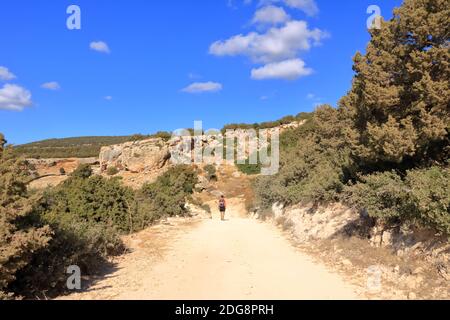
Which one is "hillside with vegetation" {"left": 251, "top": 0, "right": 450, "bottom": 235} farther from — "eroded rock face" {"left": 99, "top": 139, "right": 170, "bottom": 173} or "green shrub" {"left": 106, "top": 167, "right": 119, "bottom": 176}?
"green shrub" {"left": 106, "top": 167, "right": 119, "bottom": 176}

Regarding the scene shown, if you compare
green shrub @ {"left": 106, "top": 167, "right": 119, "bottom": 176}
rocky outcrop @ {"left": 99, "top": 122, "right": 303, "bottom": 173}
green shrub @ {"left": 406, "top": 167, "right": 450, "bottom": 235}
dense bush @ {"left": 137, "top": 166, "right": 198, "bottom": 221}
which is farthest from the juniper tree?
green shrub @ {"left": 106, "top": 167, "right": 119, "bottom": 176}

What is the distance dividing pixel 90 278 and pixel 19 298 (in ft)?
6.80

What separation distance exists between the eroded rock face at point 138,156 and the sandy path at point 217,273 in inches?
1121

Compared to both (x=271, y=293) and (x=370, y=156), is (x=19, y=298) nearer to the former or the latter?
(x=271, y=293)

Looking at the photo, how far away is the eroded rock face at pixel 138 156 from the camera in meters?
40.4

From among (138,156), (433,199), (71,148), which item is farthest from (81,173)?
(71,148)

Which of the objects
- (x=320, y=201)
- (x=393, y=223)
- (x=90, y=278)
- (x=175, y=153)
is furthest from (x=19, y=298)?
(x=175, y=153)

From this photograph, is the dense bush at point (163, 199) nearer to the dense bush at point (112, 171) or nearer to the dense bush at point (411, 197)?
the dense bush at point (411, 197)

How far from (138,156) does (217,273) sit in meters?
34.7

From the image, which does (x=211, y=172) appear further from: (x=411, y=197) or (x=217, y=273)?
(x=411, y=197)

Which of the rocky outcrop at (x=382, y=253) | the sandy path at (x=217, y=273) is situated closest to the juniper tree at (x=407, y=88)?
the rocky outcrop at (x=382, y=253)

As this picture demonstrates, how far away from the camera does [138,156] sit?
41.1 m

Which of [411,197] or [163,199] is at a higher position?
[411,197]
